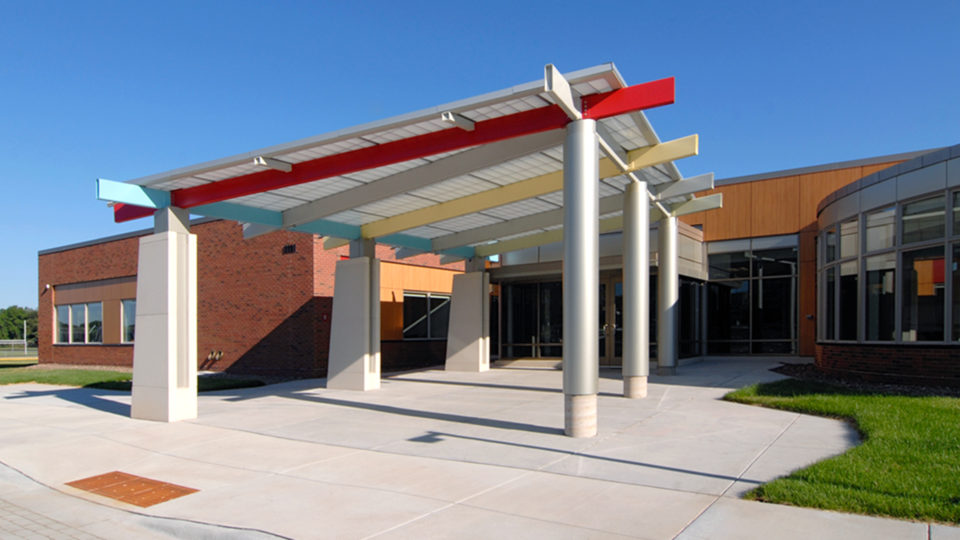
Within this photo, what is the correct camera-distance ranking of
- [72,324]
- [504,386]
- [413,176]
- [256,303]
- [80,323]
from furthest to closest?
[72,324], [80,323], [256,303], [504,386], [413,176]

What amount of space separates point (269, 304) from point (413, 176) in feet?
34.5

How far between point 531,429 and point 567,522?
169 inches

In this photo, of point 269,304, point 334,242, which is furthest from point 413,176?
point 269,304

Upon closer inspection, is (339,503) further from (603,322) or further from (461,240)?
(603,322)

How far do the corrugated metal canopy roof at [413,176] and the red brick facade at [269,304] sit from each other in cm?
441

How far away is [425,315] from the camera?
23359 millimetres

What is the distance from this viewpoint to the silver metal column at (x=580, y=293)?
8953 millimetres

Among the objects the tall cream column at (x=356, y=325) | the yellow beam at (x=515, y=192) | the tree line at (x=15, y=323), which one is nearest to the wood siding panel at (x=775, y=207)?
the yellow beam at (x=515, y=192)

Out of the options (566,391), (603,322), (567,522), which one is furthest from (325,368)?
(567,522)

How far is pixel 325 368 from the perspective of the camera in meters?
19.4

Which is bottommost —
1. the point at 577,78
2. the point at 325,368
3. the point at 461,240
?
the point at 325,368

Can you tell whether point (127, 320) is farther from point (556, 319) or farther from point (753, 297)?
point (753, 297)

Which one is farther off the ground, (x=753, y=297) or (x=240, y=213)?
(x=240, y=213)

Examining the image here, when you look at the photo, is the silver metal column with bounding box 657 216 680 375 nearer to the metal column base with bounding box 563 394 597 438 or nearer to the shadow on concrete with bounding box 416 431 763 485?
the metal column base with bounding box 563 394 597 438
